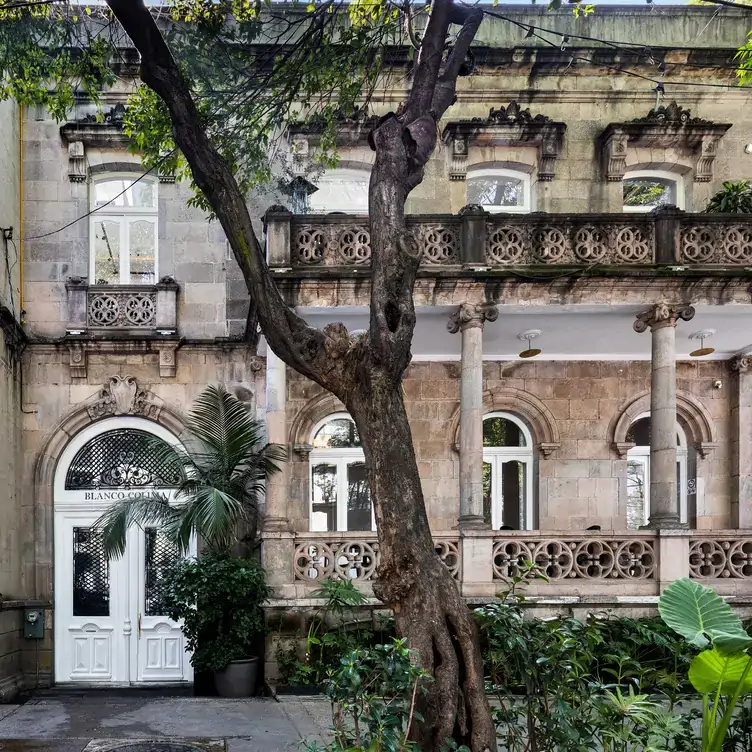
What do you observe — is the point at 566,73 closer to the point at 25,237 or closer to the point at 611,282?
the point at 611,282

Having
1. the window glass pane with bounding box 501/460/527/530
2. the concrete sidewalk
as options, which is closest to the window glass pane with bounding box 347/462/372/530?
the window glass pane with bounding box 501/460/527/530

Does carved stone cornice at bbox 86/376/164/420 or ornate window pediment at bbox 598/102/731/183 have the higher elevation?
ornate window pediment at bbox 598/102/731/183

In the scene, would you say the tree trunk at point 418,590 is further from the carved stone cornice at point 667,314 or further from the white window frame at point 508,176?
the white window frame at point 508,176

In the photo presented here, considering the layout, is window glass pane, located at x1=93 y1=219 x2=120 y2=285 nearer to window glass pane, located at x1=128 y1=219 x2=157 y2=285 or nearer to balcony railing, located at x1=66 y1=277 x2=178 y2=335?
window glass pane, located at x1=128 y1=219 x2=157 y2=285

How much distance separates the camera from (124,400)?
14.1m

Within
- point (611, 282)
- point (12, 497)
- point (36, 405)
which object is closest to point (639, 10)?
point (611, 282)

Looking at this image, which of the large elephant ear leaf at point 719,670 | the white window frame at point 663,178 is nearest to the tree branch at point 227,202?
the large elephant ear leaf at point 719,670

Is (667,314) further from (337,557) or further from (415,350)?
(337,557)

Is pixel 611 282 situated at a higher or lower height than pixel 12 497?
higher

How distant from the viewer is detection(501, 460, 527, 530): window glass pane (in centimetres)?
1481

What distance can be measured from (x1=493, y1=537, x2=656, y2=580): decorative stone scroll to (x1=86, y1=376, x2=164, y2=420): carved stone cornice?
621cm

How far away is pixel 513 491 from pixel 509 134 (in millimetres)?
5992

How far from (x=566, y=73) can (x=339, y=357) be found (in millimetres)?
10144

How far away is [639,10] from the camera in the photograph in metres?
14.7
